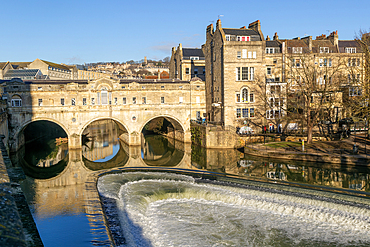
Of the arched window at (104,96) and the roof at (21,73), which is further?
the roof at (21,73)

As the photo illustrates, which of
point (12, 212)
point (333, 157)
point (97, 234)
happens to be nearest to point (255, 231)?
point (97, 234)

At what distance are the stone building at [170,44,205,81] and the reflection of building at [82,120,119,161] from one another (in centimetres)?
1781

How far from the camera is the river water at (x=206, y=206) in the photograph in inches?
603

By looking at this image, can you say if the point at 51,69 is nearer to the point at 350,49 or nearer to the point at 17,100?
the point at 17,100

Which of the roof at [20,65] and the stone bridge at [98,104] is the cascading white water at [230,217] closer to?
the stone bridge at [98,104]

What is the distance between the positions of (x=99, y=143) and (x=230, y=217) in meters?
38.0

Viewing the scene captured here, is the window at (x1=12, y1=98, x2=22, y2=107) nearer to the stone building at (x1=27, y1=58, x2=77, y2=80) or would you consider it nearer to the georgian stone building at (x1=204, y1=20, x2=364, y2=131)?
the georgian stone building at (x1=204, y1=20, x2=364, y2=131)

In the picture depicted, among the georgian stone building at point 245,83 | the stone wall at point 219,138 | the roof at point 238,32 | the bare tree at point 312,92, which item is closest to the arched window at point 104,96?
the stone wall at point 219,138

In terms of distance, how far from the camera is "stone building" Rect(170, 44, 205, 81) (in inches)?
2317

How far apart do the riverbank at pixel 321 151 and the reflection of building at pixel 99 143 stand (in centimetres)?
1984

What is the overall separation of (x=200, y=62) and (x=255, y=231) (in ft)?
153

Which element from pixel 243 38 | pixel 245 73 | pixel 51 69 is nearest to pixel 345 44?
pixel 243 38

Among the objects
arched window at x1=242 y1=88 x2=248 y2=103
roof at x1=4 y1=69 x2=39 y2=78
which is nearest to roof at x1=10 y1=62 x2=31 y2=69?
roof at x1=4 y1=69 x2=39 y2=78

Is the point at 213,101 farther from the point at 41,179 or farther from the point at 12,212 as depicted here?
the point at 12,212
